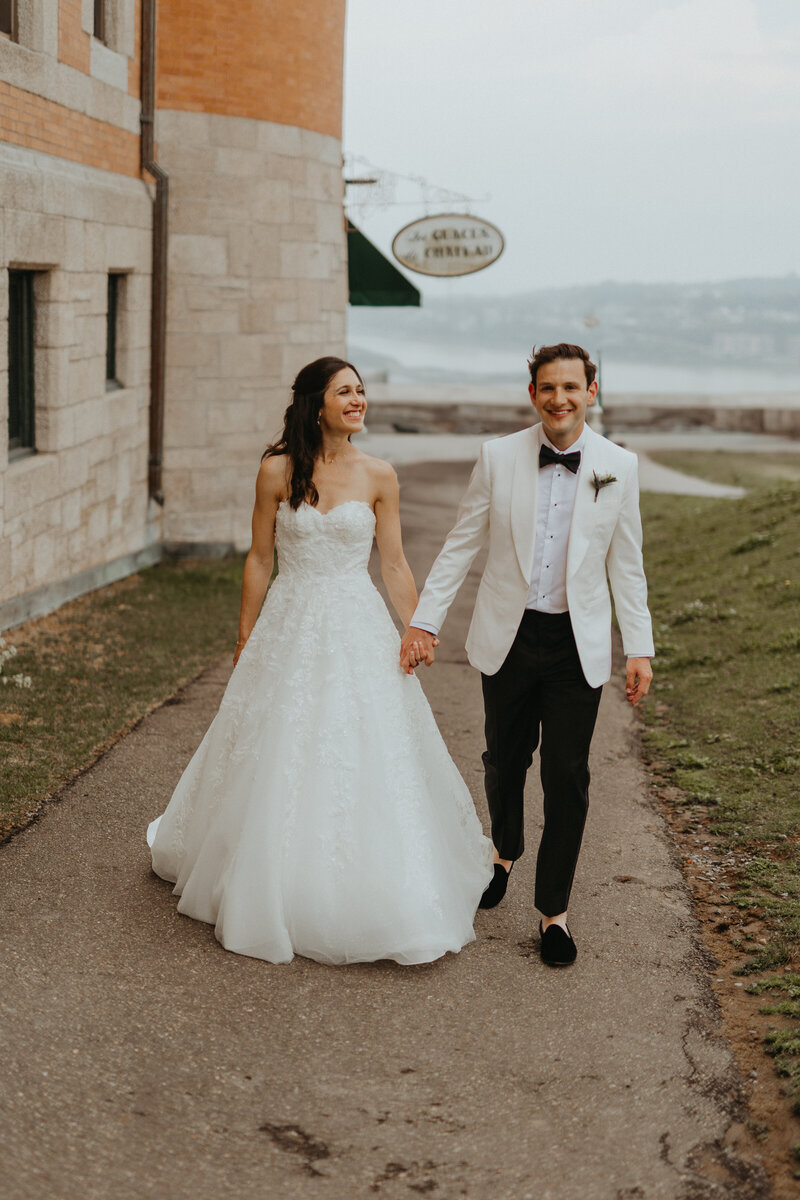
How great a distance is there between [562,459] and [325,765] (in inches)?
53.8

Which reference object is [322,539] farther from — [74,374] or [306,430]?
[74,374]

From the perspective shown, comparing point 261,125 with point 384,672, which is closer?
point 384,672

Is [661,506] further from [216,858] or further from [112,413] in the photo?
[216,858]

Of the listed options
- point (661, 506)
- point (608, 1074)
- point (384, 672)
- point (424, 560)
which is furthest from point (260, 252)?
Answer: point (608, 1074)

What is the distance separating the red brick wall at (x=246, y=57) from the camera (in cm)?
1160

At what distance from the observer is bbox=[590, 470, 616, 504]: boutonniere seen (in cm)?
421

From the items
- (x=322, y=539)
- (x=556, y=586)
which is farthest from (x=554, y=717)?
(x=322, y=539)

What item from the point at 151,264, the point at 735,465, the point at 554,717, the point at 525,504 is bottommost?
the point at 735,465

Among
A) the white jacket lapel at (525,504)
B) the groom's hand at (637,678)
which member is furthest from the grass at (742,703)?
the white jacket lapel at (525,504)

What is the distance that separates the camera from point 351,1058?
3648mm

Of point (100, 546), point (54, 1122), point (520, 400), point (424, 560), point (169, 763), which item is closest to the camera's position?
point (54, 1122)

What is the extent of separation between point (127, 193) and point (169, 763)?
21.8 ft

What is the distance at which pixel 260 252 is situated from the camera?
40.6 feet

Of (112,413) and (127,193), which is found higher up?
(127,193)
